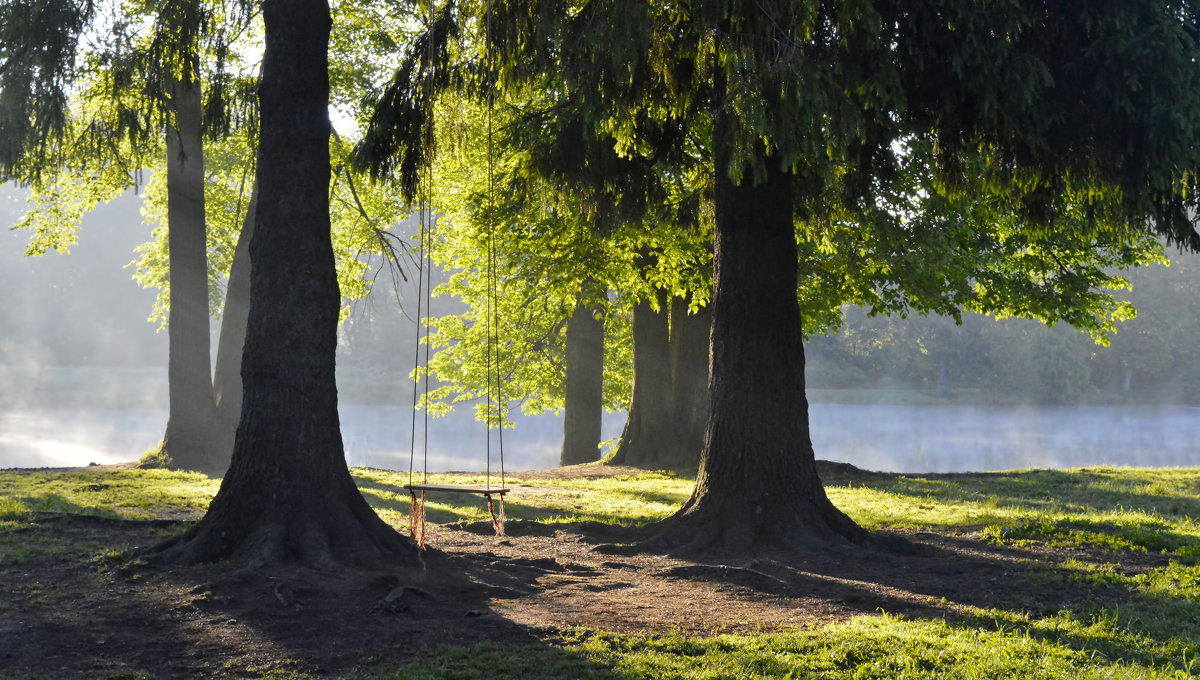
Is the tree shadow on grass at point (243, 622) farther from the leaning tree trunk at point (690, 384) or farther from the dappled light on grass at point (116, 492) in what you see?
the leaning tree trunk at point (690, 384)

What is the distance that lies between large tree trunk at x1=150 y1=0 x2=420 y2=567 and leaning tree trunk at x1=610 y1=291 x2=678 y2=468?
971 cm

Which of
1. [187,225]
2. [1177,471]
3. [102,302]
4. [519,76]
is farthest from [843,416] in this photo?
[102,302]

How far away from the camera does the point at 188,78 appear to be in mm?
9695

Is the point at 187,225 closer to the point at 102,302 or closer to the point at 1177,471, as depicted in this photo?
the point at 1177,471

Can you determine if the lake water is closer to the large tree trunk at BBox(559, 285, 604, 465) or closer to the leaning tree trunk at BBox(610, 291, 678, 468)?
the large tree trunk at BBox(559, 285, 604, 465)

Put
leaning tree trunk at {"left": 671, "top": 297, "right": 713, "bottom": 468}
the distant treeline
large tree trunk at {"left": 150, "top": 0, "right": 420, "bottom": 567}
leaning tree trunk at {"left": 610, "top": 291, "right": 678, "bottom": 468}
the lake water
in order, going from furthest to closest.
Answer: the distant treeline < the lake water < leaning tree trunk at {"left": 610, "top": 291, "right": 678, "bottom": 468} < leaning tree trunk at {"left": 671, "top": 297, "right": 713, "bottom": 468} < large tree trunk at {"left": 150, "top": 0, "right": 420, "bottom": 567}

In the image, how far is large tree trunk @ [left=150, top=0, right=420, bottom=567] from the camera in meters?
7.21

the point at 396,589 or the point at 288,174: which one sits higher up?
the point at 288,174

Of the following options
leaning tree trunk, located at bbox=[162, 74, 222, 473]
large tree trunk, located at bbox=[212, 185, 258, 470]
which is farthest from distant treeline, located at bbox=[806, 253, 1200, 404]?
leaning tree trunk, located at bbox=[162, 74, 222, 473]

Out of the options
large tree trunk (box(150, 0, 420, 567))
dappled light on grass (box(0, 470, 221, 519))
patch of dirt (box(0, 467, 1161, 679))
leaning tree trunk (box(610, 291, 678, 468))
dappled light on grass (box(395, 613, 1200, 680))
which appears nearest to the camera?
dappled light on grass (box(395, 613, 1200, 680))

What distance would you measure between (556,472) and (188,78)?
9.15 m

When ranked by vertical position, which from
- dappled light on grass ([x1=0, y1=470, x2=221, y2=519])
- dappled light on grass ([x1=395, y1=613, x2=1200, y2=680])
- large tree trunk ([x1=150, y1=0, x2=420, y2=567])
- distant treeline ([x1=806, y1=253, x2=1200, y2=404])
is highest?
distant treeline ([x1=806, y1=253, x2=1200, y2=404])

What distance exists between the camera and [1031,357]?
187ft

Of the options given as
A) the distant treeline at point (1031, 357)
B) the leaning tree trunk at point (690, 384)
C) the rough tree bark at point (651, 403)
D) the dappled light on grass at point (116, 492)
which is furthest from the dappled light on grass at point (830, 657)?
the distant treeline at point (1031, 357)
